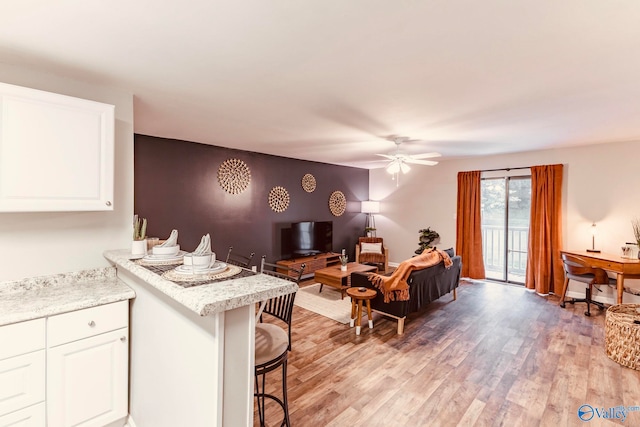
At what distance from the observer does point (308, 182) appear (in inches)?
247

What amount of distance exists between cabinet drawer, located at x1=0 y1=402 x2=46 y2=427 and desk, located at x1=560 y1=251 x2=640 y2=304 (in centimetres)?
573

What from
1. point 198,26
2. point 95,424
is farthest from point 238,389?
point 198,26

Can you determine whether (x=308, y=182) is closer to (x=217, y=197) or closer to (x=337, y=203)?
(x=337, y=203)

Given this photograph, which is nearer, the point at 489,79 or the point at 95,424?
the point at 95,424

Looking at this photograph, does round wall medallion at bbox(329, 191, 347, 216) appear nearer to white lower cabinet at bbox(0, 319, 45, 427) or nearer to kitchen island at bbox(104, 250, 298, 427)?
kitchen island at bbox(104, 250, 298, 427)

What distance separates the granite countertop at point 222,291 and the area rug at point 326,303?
109 inches

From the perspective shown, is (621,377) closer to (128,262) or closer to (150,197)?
(128,262)

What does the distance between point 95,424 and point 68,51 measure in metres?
2.28

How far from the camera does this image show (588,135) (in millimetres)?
3949

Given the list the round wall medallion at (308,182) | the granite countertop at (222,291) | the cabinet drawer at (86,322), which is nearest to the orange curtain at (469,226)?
the round wall medallion at (308,182)

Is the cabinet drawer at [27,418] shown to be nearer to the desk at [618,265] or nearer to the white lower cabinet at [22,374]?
the white lower cabinet at [22,374]

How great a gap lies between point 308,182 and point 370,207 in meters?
1.93

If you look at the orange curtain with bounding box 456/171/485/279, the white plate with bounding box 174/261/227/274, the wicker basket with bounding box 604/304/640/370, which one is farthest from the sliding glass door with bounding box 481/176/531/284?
the white plate with bounding box 174/261/227/274

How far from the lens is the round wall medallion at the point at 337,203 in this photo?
22.3 ft
